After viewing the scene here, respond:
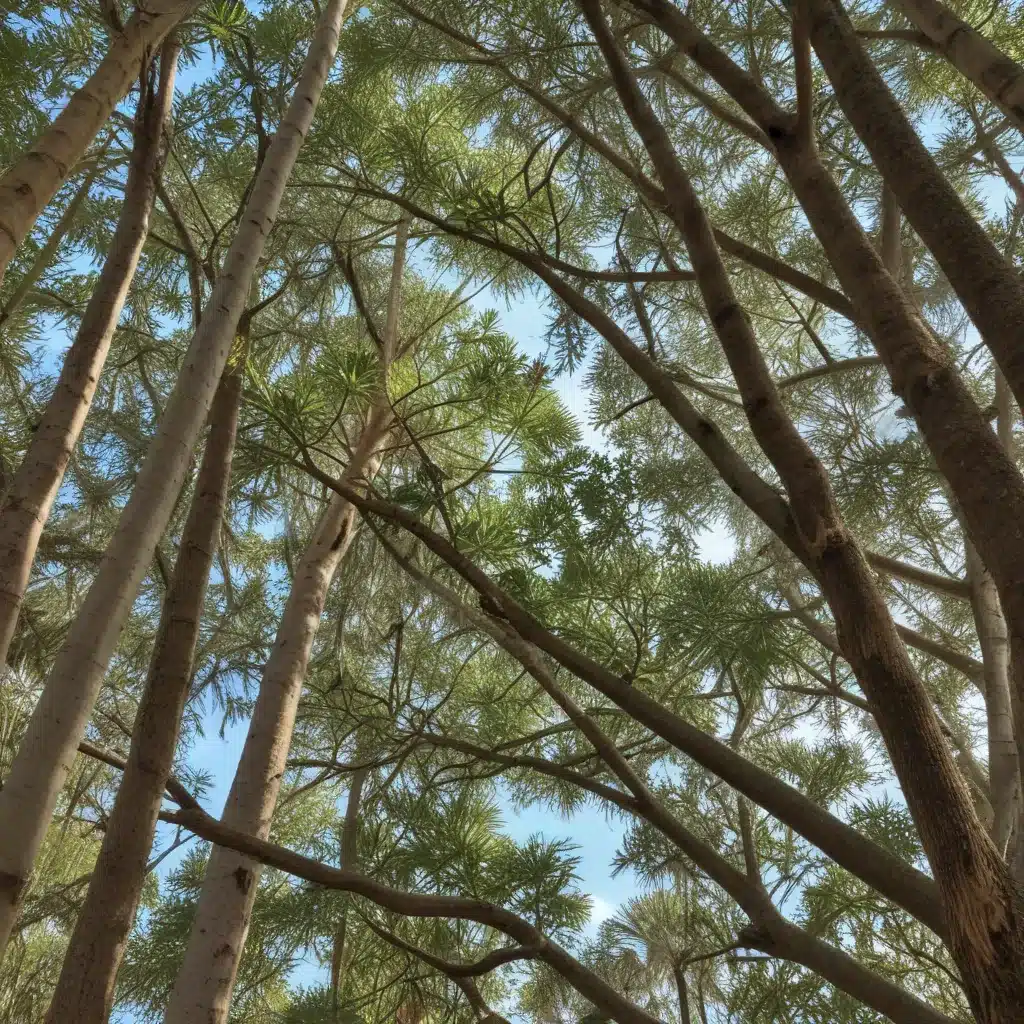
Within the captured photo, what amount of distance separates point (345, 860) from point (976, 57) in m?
1.64

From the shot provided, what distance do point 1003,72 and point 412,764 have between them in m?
1.73

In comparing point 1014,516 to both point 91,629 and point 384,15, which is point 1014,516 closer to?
point 91,629

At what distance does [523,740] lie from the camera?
4.12 feet

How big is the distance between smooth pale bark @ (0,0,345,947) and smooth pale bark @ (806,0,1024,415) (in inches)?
25.8

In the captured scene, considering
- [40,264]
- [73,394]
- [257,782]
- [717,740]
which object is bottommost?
[717,740]

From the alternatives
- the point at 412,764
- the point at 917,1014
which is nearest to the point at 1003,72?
the point at 917,1014

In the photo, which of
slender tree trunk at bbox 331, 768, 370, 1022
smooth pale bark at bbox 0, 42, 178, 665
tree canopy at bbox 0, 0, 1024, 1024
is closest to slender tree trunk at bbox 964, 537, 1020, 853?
tree canopy at bbox 0, 0, 1024, 1024

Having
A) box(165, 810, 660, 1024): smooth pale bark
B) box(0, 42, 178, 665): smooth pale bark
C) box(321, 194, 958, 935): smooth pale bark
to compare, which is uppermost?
box(0, 42, 178, 665): smooth pale bark

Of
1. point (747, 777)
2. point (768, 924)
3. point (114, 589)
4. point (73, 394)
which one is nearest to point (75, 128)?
point (73, 394)

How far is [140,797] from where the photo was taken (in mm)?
689

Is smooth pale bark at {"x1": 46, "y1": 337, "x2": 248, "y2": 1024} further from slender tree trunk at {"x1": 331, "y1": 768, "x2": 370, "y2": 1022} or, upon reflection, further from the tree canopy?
slender tree trunk at {"x1": 331, "y1": 768, "x2": 370, "y2": 1022}

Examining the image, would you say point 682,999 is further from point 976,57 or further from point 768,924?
point 976,57

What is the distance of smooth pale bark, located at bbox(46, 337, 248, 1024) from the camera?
607 millimetres

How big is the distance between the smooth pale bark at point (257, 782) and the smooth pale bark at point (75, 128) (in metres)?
0.51
